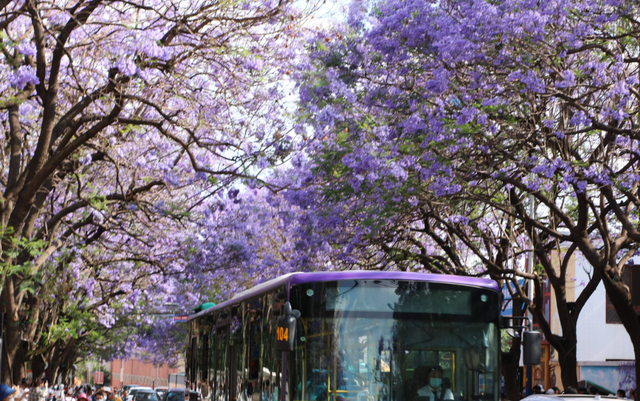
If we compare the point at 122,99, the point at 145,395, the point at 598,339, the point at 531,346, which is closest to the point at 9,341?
the point at 122,99

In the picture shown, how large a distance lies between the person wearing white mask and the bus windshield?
0.4 inches

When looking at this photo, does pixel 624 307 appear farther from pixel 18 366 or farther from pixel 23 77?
pixel 18 366

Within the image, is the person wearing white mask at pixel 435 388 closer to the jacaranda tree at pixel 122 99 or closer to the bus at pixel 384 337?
the bus at pixel 384 337

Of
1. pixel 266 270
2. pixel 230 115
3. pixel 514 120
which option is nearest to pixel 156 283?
pixel 266 270

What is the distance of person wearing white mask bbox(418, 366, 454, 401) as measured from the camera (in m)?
9.44

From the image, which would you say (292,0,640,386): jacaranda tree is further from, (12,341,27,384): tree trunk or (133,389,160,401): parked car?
(133,389,160,401): parked car

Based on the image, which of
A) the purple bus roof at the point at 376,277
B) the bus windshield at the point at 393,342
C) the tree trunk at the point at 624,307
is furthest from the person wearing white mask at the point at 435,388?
the tree trunk at the point at 624,307

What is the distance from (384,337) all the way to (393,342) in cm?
11

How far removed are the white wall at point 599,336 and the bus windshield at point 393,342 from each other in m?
27.4

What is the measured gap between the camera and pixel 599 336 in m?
36.2

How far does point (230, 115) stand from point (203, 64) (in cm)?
95

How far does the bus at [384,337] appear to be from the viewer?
9.39 metres

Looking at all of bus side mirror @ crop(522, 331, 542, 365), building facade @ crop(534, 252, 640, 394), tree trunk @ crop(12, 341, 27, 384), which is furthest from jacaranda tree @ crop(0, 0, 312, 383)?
building facade @ crop(534, 252, 640, 394)

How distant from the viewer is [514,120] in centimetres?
1488
